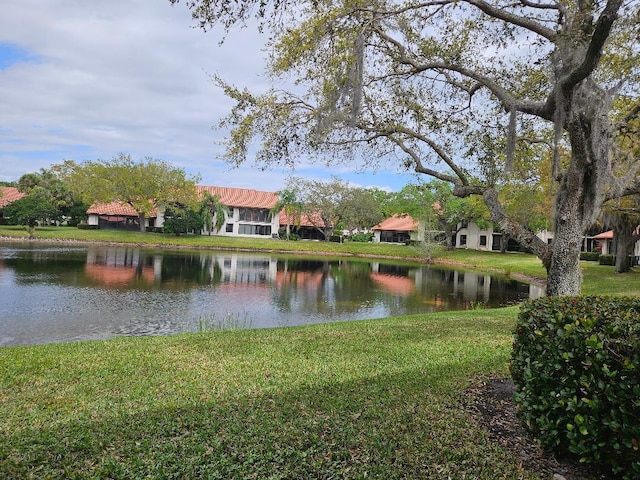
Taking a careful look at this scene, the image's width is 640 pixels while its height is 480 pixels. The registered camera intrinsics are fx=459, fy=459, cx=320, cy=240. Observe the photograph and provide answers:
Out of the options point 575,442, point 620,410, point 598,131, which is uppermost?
point 598,131

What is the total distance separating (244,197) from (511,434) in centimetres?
6273

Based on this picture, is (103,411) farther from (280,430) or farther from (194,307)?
(194,307)

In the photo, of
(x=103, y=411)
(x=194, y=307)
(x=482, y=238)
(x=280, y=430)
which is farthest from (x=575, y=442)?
(x=482, y=238)

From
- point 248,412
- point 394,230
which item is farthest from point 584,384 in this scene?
point 394,230

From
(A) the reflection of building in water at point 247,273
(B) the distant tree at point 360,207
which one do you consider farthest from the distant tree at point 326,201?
(A) the reflection of building in water at point 247,273

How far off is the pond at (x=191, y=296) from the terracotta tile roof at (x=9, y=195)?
1188 inches

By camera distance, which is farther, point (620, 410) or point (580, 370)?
point (580, 370)

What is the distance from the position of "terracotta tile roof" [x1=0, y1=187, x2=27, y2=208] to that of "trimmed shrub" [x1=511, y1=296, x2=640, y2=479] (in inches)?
2547

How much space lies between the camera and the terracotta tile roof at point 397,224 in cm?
6414

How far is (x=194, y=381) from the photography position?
5.69 m

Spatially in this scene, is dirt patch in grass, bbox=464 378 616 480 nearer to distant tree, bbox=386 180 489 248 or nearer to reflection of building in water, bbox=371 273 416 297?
reflection of building in water, bbox=371 273 416 297

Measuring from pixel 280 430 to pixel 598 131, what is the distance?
23.5 ft

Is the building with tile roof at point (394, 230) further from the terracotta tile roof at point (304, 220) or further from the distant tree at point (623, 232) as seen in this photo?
the distant tree at point (623, 232)

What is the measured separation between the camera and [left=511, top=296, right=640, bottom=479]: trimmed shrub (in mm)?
2967
